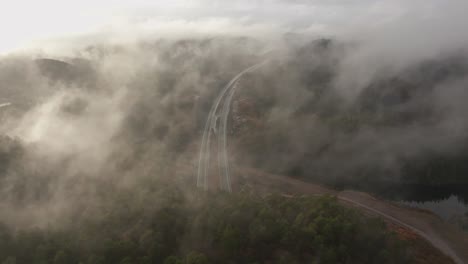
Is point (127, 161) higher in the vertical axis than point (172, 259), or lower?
higher

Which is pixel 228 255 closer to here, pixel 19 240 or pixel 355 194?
pixel 19 240

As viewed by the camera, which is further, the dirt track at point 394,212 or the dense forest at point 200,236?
the dirt track at point 394,212

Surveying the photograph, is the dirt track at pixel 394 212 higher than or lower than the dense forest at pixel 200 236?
lower

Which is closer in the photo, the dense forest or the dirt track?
the dense forest

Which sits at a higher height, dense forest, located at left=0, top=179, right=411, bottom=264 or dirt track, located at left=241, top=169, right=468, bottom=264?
dense forest, located at left=0, top=179, right=411, bottom=264

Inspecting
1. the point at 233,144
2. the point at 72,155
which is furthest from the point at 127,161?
the point at 233,144
